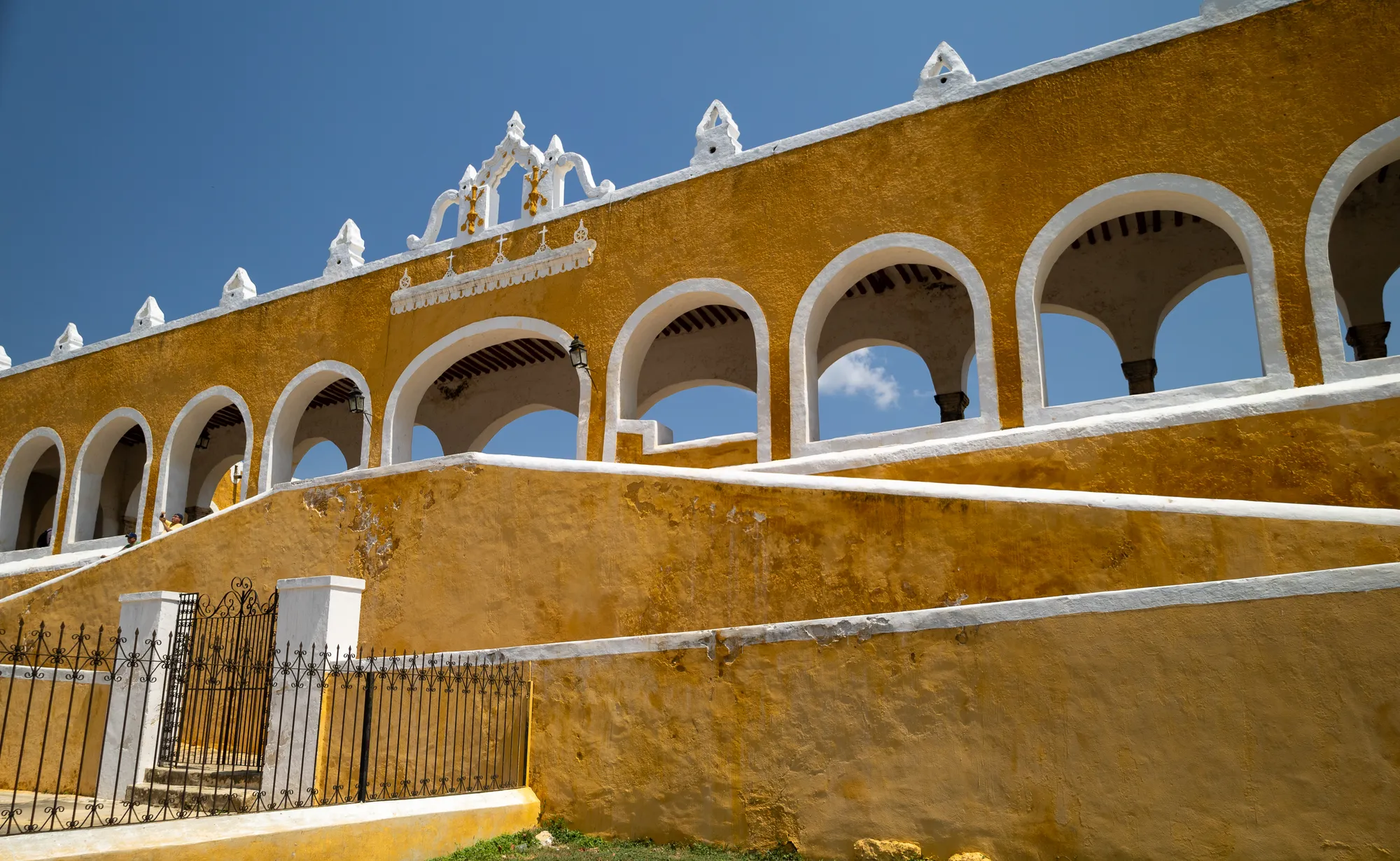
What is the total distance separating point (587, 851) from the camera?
17.5 feet

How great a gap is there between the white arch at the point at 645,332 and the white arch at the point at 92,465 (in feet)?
24.4

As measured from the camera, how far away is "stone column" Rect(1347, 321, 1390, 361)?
9.96 metres

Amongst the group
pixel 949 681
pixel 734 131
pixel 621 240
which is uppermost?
pixel 734 131

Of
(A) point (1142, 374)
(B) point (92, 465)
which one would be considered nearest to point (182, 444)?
(B) point (92, 465)

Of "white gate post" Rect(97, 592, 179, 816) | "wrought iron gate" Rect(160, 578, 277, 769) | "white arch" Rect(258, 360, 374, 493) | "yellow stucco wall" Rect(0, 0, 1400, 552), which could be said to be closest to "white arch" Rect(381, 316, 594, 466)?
"yellow stucco wall" Rect(0, 0, 1400, 552)

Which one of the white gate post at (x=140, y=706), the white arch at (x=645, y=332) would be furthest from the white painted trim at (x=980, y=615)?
the white arch at (x=645, y=332)

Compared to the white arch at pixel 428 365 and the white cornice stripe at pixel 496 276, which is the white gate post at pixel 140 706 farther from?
the white cornice stripe at pixel 496 276

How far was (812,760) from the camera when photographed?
5035mm

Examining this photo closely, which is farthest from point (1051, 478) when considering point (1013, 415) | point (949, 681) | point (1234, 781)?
point (1234, 781)

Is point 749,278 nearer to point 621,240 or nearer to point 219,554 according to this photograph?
point 621,240

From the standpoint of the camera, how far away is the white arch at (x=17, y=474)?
15133 millimetres

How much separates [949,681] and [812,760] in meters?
0.80

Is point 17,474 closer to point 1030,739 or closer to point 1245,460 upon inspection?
point 1030,739

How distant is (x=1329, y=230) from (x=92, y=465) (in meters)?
15.1
